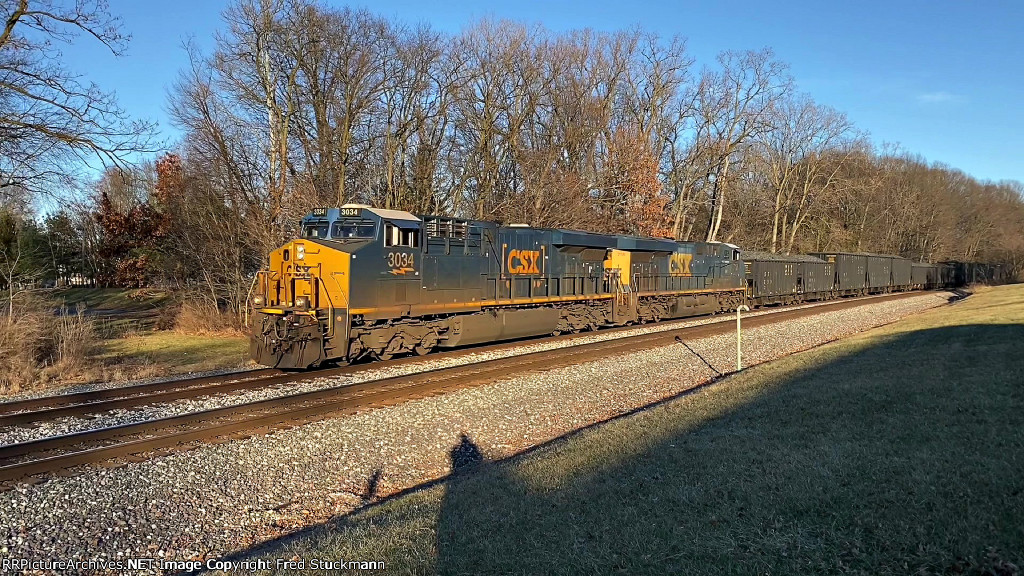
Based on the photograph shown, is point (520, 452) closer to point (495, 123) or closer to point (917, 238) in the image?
point (495, 123)

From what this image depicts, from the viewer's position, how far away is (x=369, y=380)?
1196 cm

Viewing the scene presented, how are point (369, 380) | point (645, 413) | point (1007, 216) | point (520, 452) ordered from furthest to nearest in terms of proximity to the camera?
point (1007, 216) < point (369, 380) < point (645, 413) < point (520, 452)

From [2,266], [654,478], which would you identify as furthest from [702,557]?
[2,266]

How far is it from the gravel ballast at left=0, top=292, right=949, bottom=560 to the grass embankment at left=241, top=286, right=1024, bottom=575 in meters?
0.84

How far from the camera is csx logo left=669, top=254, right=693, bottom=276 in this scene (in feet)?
82.8

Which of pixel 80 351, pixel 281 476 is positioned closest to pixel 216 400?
pixel 281 476

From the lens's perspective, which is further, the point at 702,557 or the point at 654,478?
the point at 654,478

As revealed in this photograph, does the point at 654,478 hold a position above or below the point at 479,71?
below

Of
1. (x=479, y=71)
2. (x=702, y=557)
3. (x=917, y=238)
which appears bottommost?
(x=702, y=557)

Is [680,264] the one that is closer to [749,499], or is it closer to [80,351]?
[80,351]

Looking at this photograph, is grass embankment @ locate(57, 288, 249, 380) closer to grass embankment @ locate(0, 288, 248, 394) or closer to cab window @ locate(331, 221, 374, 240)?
grass embankment @ locate(0, 288, 248, 394)

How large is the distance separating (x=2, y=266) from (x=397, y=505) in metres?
14.6

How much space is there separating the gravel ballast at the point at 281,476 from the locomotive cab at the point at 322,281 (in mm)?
1138

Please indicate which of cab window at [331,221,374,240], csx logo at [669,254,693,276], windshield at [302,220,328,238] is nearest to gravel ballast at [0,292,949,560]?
cab window at [331,221,374,240]
